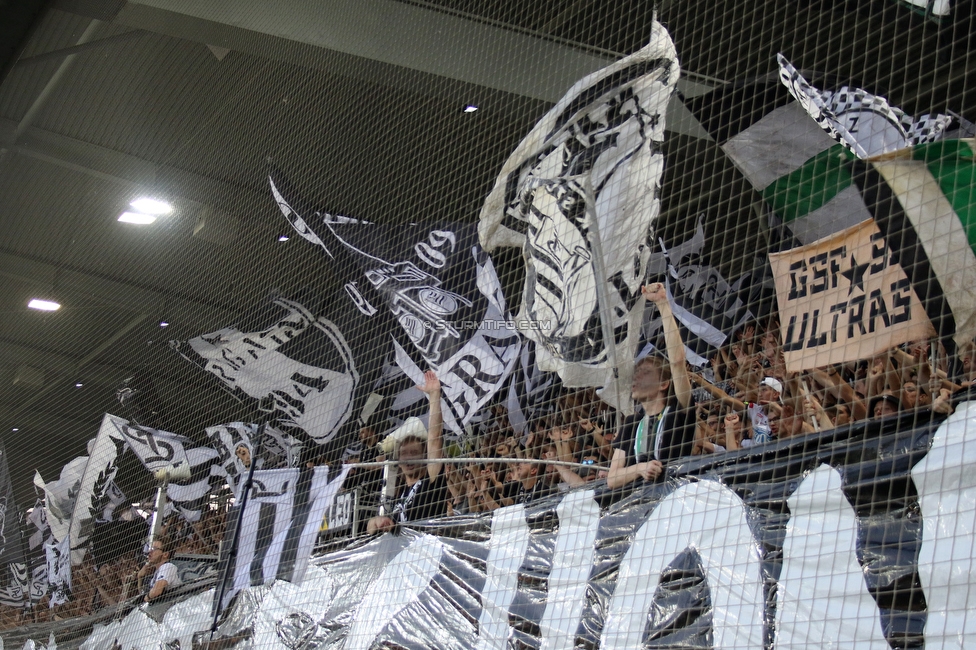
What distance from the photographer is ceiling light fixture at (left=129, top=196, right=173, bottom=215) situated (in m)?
6.30

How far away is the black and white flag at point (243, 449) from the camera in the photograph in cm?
470

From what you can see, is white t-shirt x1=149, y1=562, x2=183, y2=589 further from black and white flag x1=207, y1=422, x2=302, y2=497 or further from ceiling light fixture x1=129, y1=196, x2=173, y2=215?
ceiling light fixture x1=129, y1=196, x2=173, y2=215

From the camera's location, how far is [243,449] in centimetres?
509

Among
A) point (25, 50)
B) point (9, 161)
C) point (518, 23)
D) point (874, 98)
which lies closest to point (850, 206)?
point (874, 98)

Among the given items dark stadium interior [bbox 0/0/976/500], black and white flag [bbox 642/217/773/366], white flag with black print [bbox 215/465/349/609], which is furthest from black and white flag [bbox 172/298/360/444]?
black and white flag [bbox 642/217/773/366]

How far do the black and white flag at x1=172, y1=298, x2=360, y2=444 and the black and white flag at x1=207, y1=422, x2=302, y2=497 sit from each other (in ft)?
0.33

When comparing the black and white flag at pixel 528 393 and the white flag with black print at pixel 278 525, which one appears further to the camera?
the white flag with black print at pixel 278 525

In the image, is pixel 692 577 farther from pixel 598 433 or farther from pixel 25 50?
pixel 25 50

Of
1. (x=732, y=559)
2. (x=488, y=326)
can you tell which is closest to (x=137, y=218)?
(x=488, y=326)

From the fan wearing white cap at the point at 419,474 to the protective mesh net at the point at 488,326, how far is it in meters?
0.02

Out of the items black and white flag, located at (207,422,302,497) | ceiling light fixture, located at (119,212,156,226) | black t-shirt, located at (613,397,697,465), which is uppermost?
ceiling light fixture, located at (119,212,156,226)

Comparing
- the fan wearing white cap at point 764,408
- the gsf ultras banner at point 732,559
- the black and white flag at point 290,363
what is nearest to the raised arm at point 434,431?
the gsf ultras banner at point 732,559

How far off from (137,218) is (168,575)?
2.90 m

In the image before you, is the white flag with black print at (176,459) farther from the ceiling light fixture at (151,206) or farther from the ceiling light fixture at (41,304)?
the ceiling light fixture at (41,304)
